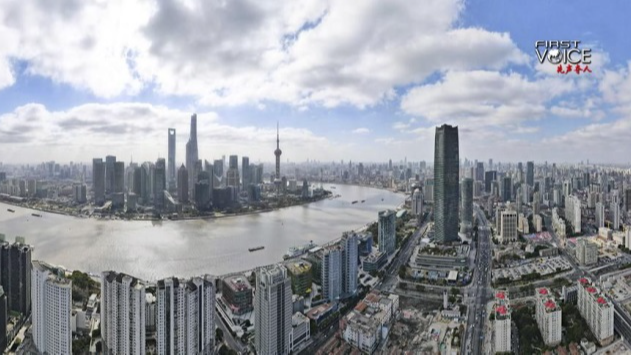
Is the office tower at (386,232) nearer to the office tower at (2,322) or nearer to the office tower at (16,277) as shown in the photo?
the office tower at (16,277)

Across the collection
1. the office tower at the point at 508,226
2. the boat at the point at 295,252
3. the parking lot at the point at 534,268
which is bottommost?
the parking lot at the point at 534,268

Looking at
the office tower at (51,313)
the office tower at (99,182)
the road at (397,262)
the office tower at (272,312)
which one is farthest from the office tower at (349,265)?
the office tower at (99,182)

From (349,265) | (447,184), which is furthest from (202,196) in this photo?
(349,265)

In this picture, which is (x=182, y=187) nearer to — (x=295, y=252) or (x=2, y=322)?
(x=295, y=252)

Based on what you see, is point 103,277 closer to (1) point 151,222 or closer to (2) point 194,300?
(2) point 194,300

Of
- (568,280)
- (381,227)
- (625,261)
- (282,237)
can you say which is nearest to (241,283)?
(381,227)

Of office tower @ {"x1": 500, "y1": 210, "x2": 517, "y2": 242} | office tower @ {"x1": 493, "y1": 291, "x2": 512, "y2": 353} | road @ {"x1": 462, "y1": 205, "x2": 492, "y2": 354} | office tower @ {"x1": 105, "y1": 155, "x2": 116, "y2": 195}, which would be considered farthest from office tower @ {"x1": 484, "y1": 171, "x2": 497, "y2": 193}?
office tower @ {"x1": 105, "y1": 155, "x2": 116, "y2": 195}

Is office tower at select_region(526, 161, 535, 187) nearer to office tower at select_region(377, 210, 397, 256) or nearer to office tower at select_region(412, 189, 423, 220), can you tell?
office tower at select_region(412, 189, 423, 220)
